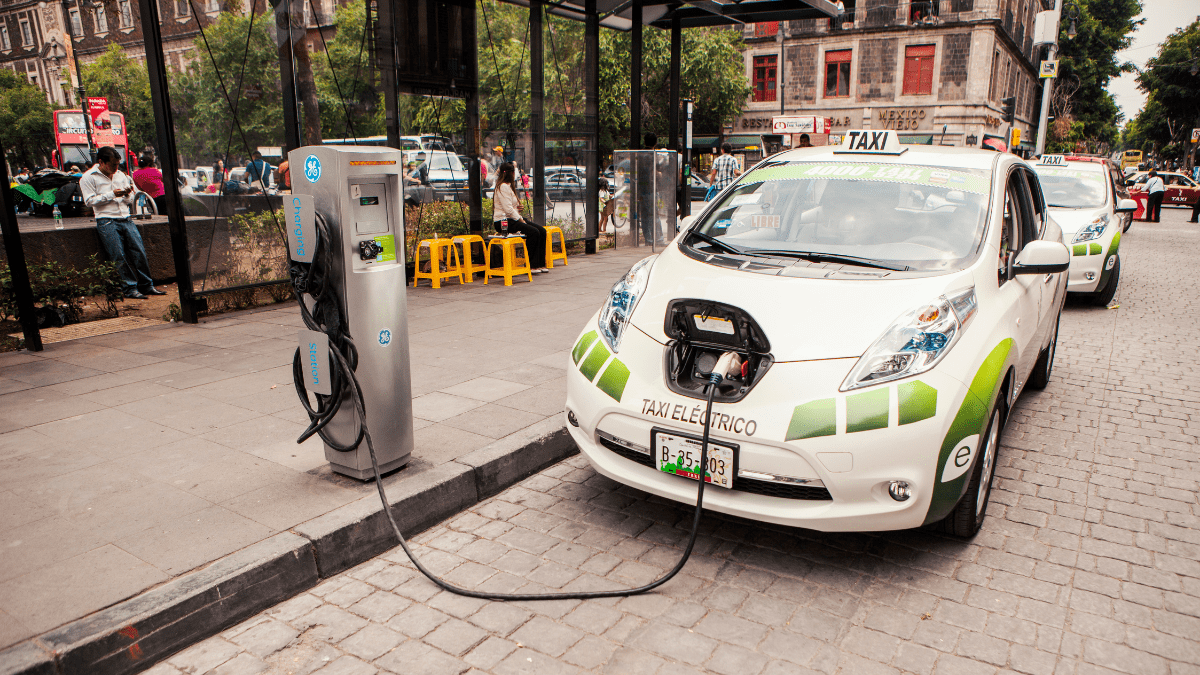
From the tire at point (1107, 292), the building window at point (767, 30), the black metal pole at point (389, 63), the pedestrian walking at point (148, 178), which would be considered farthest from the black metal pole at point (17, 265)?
the building window at point (767, 30)

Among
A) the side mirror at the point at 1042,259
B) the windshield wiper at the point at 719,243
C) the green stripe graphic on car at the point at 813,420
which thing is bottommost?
the green stripe graphic on car at the point at 813,420

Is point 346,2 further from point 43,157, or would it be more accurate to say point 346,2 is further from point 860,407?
point 43,157

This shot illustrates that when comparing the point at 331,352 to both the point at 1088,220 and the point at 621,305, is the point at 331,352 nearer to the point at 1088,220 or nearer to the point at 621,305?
the point at 621,305

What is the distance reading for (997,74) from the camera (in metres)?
41.1

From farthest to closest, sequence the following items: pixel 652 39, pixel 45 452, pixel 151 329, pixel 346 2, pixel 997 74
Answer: pixel 997 74 → pixel 652 39 → pixel 346 2 → pixel 151 329 → pixel 45 452

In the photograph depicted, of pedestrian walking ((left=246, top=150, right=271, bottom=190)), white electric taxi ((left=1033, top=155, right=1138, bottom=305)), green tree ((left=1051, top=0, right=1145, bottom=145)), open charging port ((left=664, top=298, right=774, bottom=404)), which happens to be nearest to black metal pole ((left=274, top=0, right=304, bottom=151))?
pedestrian walking ((left=246, top=150, right=271, bottom=190))

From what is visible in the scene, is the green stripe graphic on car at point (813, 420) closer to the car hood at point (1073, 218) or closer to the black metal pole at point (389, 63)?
the car hood at point (1073, 218)

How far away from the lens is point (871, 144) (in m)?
4.82

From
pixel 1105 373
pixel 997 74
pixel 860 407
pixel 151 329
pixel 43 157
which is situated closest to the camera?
pixel 860 407

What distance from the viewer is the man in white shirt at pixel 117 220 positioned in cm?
916

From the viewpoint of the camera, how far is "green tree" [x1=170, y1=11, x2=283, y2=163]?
8.02m

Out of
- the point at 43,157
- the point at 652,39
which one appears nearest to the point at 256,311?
the point at 43,157

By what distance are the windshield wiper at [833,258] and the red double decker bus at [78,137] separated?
58.4 feet

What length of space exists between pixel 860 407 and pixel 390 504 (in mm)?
2181
